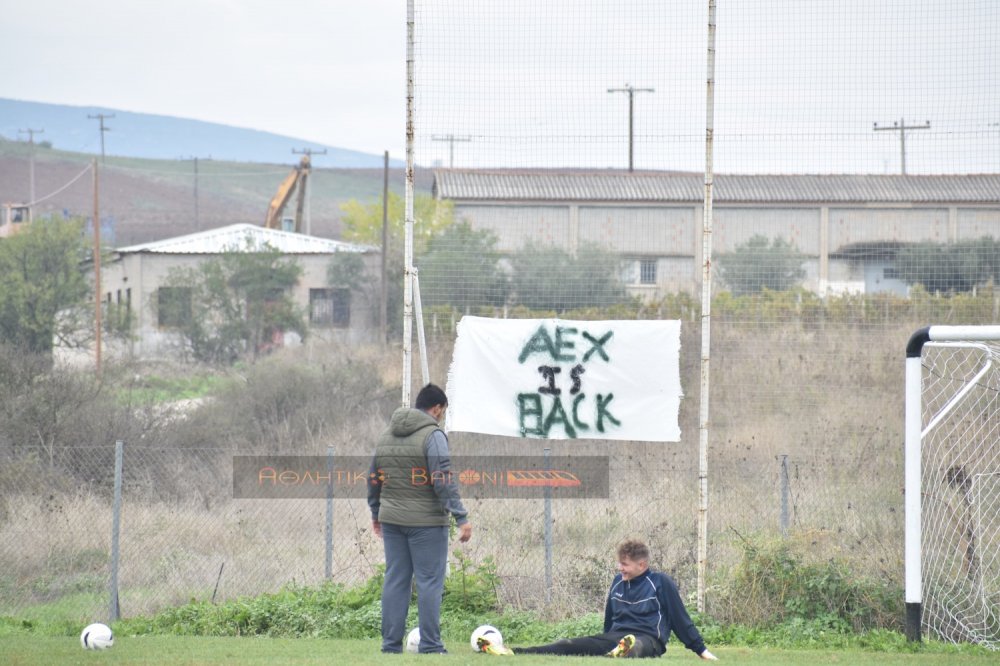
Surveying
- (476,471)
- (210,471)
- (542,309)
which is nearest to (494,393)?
(542,309)

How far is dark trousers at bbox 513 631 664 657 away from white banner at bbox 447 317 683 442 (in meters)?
2.50

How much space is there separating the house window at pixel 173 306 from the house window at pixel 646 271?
2760 cm

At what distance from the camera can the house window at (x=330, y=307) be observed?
32.0 m

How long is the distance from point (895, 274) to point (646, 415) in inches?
156

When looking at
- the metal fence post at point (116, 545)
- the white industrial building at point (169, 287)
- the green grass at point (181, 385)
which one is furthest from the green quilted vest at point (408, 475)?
the white industrial building at point (169, 287)

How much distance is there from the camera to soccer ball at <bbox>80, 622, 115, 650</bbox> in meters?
8.02

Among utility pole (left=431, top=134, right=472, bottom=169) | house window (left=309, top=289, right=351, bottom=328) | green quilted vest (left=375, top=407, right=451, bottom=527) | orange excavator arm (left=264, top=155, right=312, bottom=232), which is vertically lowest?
green quilted vest (left=375, top=407, right=451, bottom=527)

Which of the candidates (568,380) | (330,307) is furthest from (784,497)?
(330,307)

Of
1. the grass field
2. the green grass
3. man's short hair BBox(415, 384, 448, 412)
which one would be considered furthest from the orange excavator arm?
man's short hair BBox(415, 384, 448, 412)

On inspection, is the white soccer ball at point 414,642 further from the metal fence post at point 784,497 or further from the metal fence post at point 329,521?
the metal fence post at point 784,497

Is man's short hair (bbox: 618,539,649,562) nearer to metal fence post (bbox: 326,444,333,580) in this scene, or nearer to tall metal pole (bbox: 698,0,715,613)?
tall metal pole (bbox: 698,0,715,613)

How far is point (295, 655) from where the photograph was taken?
7.92 m

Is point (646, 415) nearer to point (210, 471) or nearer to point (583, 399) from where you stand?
point (583, 399)

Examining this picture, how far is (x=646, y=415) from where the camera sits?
10.0 metres
